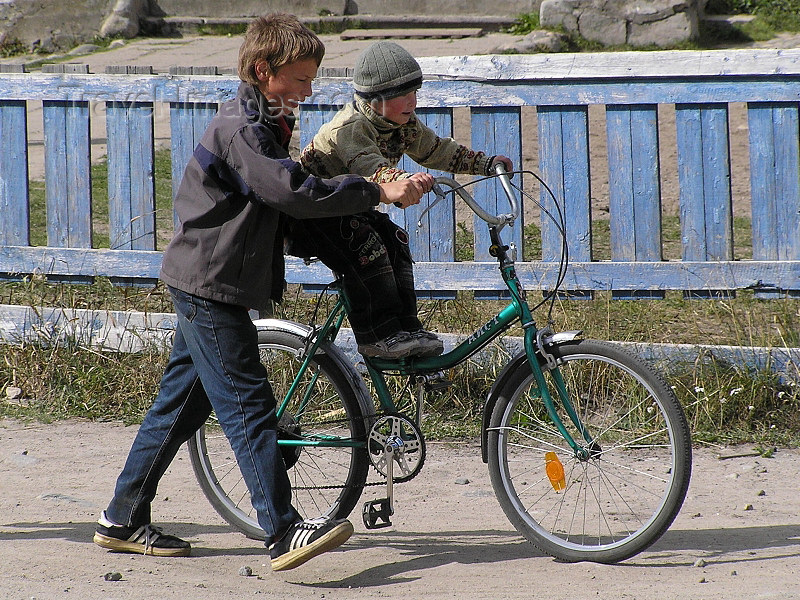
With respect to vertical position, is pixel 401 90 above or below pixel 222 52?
below

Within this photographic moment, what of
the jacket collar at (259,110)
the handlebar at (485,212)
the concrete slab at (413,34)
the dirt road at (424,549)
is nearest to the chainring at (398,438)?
the dirt road at (424,549)

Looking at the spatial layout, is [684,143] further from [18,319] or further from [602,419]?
[18,319]

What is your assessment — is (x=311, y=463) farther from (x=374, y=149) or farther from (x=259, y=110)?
(x=259, y=110)

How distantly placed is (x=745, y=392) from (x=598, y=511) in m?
1.14

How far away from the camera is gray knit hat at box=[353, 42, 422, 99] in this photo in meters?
3.24

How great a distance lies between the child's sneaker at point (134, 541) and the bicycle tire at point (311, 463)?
0.88 ft

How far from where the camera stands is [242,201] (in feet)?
10.3

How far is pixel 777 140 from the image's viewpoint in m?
4.69

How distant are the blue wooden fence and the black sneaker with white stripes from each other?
196cm

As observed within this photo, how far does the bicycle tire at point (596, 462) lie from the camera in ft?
10.7

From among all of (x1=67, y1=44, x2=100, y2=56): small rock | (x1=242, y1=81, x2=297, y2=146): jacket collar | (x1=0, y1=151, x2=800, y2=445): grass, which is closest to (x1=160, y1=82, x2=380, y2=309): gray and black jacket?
(x1=242, y1=81, x2=297, y2=146): jacket collar

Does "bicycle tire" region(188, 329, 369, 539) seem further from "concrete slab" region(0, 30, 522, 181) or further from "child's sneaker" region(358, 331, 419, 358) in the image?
"concrete slab" region(0, 30, 522, 181)

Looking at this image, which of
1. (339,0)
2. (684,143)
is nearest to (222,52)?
(339,0)

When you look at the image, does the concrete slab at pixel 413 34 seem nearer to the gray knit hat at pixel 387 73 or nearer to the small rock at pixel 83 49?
the small rock at pixel 83 49
